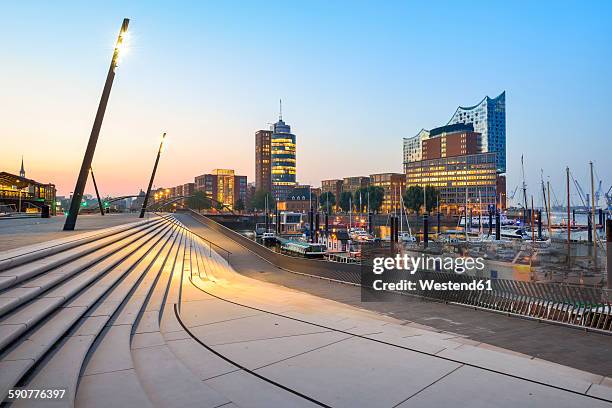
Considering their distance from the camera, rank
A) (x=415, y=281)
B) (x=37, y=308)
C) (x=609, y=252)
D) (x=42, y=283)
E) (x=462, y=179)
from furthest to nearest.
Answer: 1. (x=462, y=179)
2. (x=415, y=281)
3. (x=609, y=252)
4. (x=42, y=283)
5. (x=37, y=308)

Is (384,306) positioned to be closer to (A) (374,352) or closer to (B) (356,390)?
(A) (374,352)

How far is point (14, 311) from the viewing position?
17.2ft

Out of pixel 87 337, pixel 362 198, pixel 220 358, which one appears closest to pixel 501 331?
pixel 220 358

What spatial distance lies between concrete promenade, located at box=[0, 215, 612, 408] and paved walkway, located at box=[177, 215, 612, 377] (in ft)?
8.96

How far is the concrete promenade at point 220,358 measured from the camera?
13.8 ft

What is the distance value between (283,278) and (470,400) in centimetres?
2050

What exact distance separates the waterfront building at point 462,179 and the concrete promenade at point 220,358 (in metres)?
156

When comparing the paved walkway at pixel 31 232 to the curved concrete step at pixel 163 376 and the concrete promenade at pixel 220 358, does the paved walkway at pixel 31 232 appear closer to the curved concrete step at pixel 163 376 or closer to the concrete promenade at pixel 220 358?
the concrete promenade at pixel 220 358

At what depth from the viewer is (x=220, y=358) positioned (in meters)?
5.56

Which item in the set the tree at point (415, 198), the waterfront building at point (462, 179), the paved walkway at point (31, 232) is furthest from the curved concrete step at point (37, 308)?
the waterfront building at point (462, 179)

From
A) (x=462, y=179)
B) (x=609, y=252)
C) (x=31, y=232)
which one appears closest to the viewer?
(x=31, y=232)

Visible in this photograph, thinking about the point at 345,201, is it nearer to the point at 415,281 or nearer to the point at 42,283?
the point at 415,281

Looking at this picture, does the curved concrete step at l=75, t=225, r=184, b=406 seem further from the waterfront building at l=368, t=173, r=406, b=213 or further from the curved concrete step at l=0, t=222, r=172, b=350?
the waterfront building at l=368, t=173, r=406, b=213

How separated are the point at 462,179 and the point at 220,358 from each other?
173252mm
